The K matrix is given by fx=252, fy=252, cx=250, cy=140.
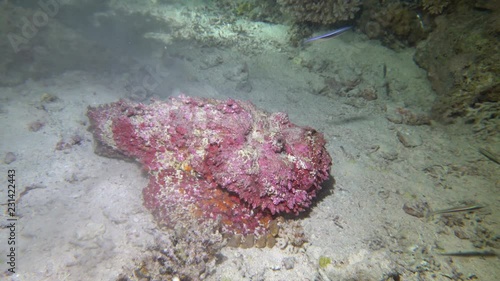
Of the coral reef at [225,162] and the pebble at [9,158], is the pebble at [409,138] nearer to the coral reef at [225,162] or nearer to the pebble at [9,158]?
the coral reef at [225,162]

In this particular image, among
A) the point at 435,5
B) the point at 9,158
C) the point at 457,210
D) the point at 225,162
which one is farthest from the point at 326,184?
the point at 435,5

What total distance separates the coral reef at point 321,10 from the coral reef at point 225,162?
201 inches

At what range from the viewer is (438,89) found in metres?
5.82

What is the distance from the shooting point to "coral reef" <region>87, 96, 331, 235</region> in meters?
2.83

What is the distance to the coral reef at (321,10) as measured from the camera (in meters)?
7.02

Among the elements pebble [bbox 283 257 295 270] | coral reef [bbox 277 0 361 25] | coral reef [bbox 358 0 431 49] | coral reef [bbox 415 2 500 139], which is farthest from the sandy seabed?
coral reef [bbox 277 0 361 25]

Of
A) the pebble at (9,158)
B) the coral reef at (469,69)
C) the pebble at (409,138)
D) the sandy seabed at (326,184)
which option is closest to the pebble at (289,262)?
the sandy seabed at (326,184)

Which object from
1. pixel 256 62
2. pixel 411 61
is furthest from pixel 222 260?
pixel 411 61

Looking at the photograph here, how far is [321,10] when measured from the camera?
7148 mm

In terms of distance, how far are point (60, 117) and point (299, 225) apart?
17.2 feet

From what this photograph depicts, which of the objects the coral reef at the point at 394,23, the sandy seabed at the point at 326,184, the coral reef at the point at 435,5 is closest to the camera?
the sandy seabed at the point at 326,184

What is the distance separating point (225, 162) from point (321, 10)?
6267mm

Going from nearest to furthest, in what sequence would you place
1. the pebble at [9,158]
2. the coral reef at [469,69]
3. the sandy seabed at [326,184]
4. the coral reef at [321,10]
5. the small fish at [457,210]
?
the sandy seabed at [326,184] < the small fish at [457,210] < the pebble at [9,158] < the coral reef at [469,69] < the coral reef at [321,10]

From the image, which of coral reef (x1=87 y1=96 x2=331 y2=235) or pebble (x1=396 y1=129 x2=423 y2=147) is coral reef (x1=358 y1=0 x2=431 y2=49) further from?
coral reef (x1=87 y1=96 x2=331 y2=235)
